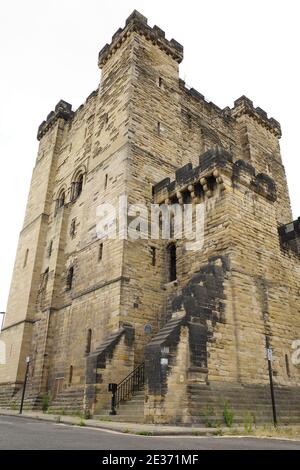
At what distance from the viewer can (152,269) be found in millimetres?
15703

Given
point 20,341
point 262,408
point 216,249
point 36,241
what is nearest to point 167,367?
point 262,408

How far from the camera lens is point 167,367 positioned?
31.7 feet

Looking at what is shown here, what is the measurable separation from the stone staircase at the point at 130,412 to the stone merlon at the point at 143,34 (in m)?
18.3

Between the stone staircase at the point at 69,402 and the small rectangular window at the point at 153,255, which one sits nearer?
the stone staircase at the point at 69,402

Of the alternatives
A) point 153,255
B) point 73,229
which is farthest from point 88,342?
point 73,229

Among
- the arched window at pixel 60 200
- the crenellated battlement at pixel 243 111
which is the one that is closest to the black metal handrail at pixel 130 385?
the arched window at pixel 60 200

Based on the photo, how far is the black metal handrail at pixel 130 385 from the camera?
39.9 ft

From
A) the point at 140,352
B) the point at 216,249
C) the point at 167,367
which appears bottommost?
the point at 167,367

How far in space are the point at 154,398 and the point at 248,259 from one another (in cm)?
599

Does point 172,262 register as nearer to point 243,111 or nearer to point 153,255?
point 153,255

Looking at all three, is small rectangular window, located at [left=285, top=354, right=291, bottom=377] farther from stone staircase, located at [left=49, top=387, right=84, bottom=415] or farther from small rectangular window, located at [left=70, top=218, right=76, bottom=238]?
small rectangular window, located at [left=70, top=218, right=76, bottom=238]

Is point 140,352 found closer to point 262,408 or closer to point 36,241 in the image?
point 262,408

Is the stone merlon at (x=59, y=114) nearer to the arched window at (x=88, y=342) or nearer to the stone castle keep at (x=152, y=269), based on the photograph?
the stone castle keep at (x=152, y=269)

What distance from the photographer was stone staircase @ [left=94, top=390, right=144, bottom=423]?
1034cm
